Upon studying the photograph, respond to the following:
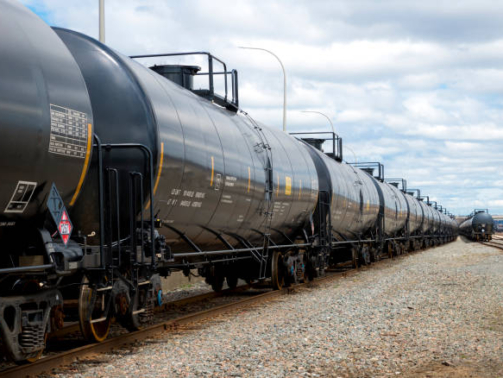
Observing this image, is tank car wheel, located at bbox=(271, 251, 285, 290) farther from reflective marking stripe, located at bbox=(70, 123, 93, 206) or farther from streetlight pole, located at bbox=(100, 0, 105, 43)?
reflective marking stripe, located at bbox=(70, 123, 93, 206)

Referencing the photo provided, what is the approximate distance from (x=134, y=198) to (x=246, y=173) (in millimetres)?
3984

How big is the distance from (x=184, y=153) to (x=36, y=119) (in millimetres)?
3326

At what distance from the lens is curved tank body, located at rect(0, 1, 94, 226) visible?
566 centimetres

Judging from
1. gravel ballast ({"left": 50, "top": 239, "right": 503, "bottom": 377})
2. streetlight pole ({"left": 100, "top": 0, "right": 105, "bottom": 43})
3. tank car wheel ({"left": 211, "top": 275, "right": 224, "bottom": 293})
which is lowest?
gravel ballast ({"left": 50, "top": 239, "right": 503, "bottom": 377})

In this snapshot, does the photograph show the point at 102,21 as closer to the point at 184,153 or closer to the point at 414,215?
the point at 184,153

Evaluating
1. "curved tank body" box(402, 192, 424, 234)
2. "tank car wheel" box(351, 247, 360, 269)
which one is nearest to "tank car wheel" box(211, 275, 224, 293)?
"tank car wheel" box(351, 247, 360, 269)

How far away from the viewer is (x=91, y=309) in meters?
7.56

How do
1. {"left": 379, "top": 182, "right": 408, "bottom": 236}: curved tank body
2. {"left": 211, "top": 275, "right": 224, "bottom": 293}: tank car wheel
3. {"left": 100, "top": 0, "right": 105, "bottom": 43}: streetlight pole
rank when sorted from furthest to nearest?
{"left": 379, "top": 182, "right": 408, "bottom": 236}: curved tank body, {"left": 211, "top": 275, "right": 224, "bottom": 293}: tank car wheel, {"left": 100, "top": 0, "right": 105, "bottom": 43}: streetlight pole

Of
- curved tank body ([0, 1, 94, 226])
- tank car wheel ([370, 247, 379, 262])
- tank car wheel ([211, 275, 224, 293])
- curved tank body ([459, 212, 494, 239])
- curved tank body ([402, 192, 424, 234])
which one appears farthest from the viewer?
curved tank body ([459, 212, 494, 239])

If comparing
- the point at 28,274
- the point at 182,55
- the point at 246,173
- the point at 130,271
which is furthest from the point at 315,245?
the point at 28,274

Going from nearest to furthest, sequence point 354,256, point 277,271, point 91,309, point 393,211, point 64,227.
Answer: point 64,227
point 91,309
point 277,271
point 354,256
point 393,211

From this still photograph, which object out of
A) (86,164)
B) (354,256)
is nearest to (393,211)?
(354,256)

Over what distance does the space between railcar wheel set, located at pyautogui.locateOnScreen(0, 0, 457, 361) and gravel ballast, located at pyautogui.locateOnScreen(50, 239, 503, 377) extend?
85 cm

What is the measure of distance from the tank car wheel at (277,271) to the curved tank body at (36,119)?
911 centimetres
